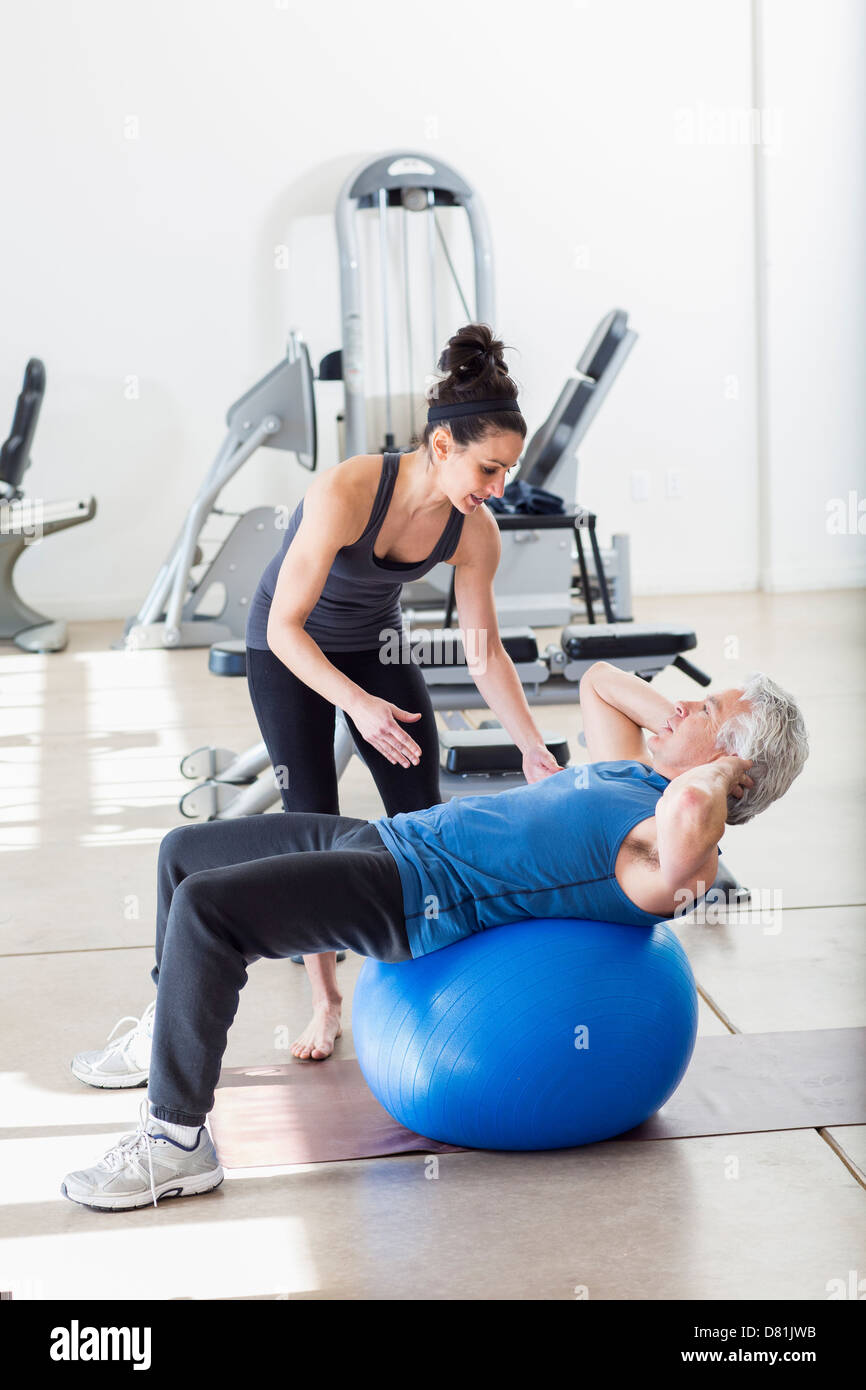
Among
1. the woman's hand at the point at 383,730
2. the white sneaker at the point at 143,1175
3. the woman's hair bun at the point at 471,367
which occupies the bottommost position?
the white sneaker at the point at 143,1175

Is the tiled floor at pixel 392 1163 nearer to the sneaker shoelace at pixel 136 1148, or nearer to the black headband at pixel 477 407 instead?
the sneaker shoelace at pixel 136 1148

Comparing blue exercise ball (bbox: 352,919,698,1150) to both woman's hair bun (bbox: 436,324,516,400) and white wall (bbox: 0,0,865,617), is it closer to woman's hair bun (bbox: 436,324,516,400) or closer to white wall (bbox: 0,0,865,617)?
woman's hair bun (bbox: 436,324,516,400)

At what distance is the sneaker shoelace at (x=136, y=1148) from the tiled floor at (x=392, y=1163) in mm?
64

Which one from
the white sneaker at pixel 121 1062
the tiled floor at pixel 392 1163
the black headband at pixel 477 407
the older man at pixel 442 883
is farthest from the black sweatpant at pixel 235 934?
the black headband at pixel 477 407

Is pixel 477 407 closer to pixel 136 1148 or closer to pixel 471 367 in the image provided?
pixel 471 367

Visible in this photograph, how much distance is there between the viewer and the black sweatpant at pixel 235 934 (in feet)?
5.82

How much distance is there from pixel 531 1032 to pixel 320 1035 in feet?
1.99

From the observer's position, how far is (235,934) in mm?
1780

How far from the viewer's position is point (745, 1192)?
6.05ft

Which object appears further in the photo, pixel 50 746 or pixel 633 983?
pixel 50 746

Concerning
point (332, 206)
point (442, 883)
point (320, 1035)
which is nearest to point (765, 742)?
point (442, 883)

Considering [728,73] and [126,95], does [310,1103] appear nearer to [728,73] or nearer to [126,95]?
[126,95]
